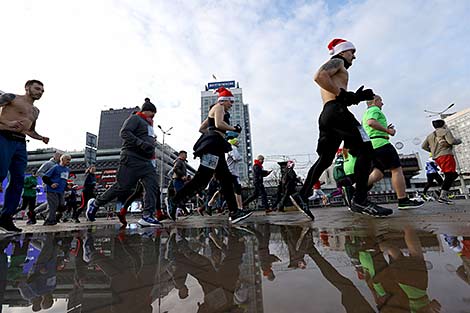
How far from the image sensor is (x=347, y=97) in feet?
9.89

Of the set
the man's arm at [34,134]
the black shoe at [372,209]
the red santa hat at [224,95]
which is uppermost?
the red santa hat at [224,95]

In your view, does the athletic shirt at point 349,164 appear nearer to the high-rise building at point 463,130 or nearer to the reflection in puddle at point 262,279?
the reflection in puddle at point 262,279

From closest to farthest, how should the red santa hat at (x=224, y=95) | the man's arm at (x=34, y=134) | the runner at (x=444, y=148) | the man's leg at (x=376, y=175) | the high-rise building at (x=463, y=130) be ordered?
the man's arm at (x=34, y=134) → the red santa hat at (x=224, y=95) → the man's leg at (x=376, y=175) → the runner at (x=444, y=148) → the high-rise building at (x=463, y=130)

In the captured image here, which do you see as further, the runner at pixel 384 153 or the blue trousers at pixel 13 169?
the runner at pixel 384 153

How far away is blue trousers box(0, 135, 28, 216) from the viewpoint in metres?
3.30

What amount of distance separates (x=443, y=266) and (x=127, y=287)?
117cm

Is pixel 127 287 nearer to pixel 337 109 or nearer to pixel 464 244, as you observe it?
pixel 464 244

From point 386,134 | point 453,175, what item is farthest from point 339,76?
point 453,175

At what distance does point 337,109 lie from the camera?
3039 mm

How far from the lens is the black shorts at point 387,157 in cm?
370

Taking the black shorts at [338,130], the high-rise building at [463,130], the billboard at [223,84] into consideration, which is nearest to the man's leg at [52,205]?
the black shorts at [338,130]

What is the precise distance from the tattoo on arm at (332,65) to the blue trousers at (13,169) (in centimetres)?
401

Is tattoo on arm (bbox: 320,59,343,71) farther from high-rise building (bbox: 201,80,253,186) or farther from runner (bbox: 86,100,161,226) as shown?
high-rise building (bbox: 201,80,253,186)

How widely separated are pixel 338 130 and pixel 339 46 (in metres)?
1.17
